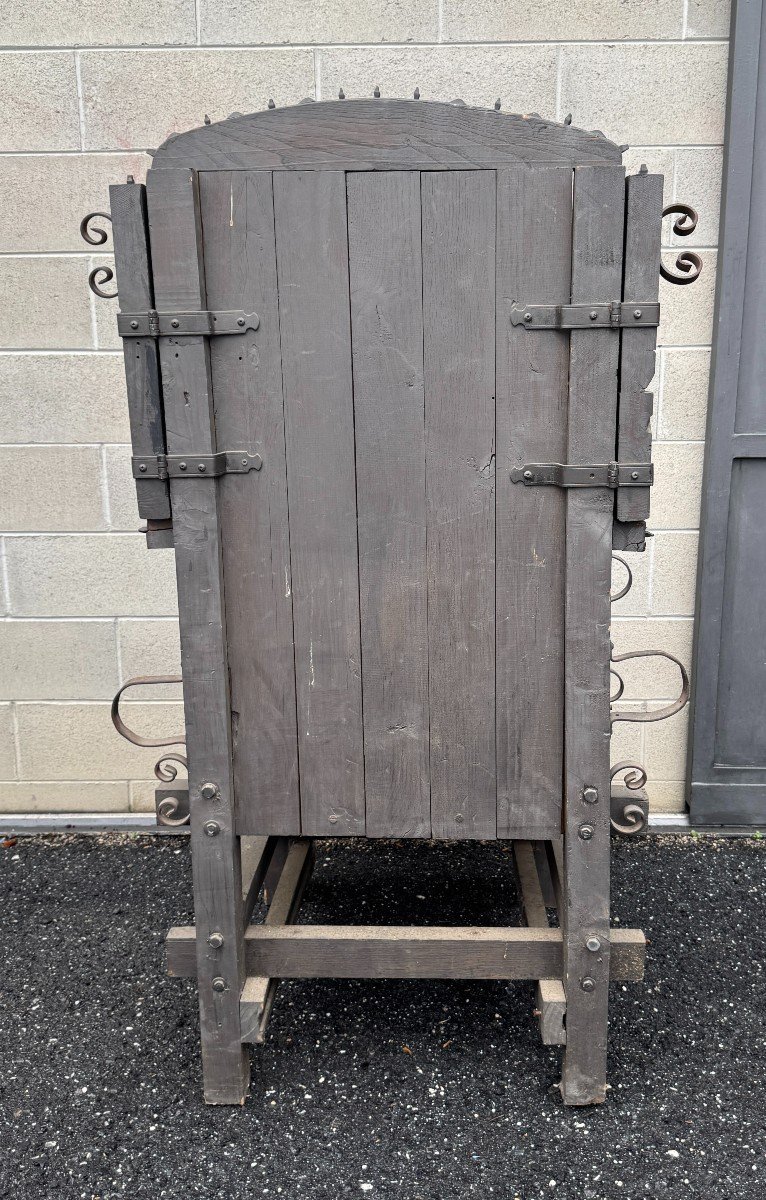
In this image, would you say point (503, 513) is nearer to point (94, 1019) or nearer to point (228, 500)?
point (228, 500)

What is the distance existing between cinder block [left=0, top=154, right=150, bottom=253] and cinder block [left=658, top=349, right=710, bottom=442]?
174 cm

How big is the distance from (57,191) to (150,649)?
4.78 ft

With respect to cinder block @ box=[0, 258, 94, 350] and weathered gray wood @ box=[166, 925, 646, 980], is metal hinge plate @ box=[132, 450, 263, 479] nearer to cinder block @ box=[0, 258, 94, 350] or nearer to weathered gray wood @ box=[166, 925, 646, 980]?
weathered gray wood @ box=[166, 925, 646, 980]

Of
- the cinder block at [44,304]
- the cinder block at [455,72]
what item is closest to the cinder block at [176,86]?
the cinder block at [455,72]

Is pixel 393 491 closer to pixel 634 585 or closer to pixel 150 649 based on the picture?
pixel 634 585

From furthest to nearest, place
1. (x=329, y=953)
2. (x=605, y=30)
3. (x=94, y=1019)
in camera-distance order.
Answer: (x=605, y=30) < (x=94, y=1019) < (x=329, y=953)

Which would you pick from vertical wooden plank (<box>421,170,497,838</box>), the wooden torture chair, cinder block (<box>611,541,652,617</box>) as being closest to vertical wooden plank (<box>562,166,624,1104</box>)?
the wooden torture chair

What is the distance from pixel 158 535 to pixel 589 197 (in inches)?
38.9

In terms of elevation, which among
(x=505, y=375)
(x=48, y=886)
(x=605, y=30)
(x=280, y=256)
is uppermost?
(x=605, y=30)

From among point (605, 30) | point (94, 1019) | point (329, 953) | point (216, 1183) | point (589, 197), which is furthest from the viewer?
point (605, 30)

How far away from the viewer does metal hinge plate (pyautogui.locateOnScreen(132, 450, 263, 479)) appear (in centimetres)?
166

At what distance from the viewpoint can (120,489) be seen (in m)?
2.94

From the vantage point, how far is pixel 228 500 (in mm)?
Result: 1717

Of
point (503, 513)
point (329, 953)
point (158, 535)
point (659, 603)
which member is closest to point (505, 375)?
point (503, 513)
